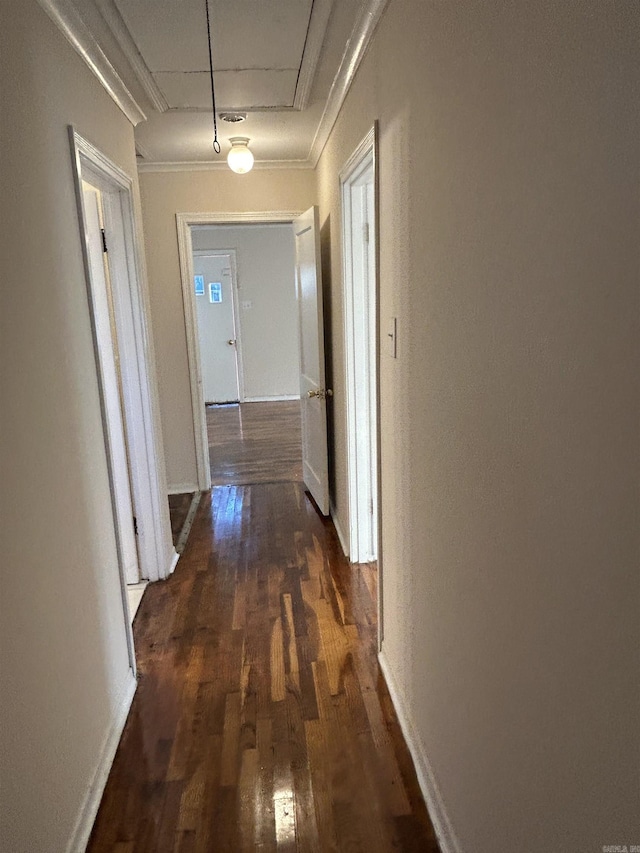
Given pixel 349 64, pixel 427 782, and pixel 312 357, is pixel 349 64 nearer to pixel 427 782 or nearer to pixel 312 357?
pixel 312 357

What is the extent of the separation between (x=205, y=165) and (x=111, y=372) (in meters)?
1.83

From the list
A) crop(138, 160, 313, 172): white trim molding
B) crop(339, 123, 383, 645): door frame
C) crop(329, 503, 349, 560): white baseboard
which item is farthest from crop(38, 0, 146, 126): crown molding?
crop(329, 503, 349, 560): white baseboard

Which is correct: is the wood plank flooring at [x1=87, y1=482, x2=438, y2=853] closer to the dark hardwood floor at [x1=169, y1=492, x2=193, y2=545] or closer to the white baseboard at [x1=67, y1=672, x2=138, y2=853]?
the white baseboard at [x1=67, y1=672, x2=138, y2=853]

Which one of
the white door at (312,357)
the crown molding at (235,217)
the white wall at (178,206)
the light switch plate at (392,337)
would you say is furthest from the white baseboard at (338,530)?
the crown molding at (235,217)

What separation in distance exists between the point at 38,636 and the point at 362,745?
1.12 meters

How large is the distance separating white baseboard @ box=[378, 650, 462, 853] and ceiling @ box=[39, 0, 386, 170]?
2.22 metres

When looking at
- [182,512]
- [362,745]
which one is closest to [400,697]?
[362,745]

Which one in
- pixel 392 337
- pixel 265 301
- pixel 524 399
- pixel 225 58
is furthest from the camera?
pixel 265 301

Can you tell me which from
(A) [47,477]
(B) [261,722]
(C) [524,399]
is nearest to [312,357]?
(B) [261,722]

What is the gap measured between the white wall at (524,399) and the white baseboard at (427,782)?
6 centimetres

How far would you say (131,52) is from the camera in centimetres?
207

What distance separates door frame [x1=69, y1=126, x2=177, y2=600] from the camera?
2594 mm

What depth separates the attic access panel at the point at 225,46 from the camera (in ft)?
5.88

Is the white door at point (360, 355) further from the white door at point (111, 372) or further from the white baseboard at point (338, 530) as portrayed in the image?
the white door at point (111, 372)
